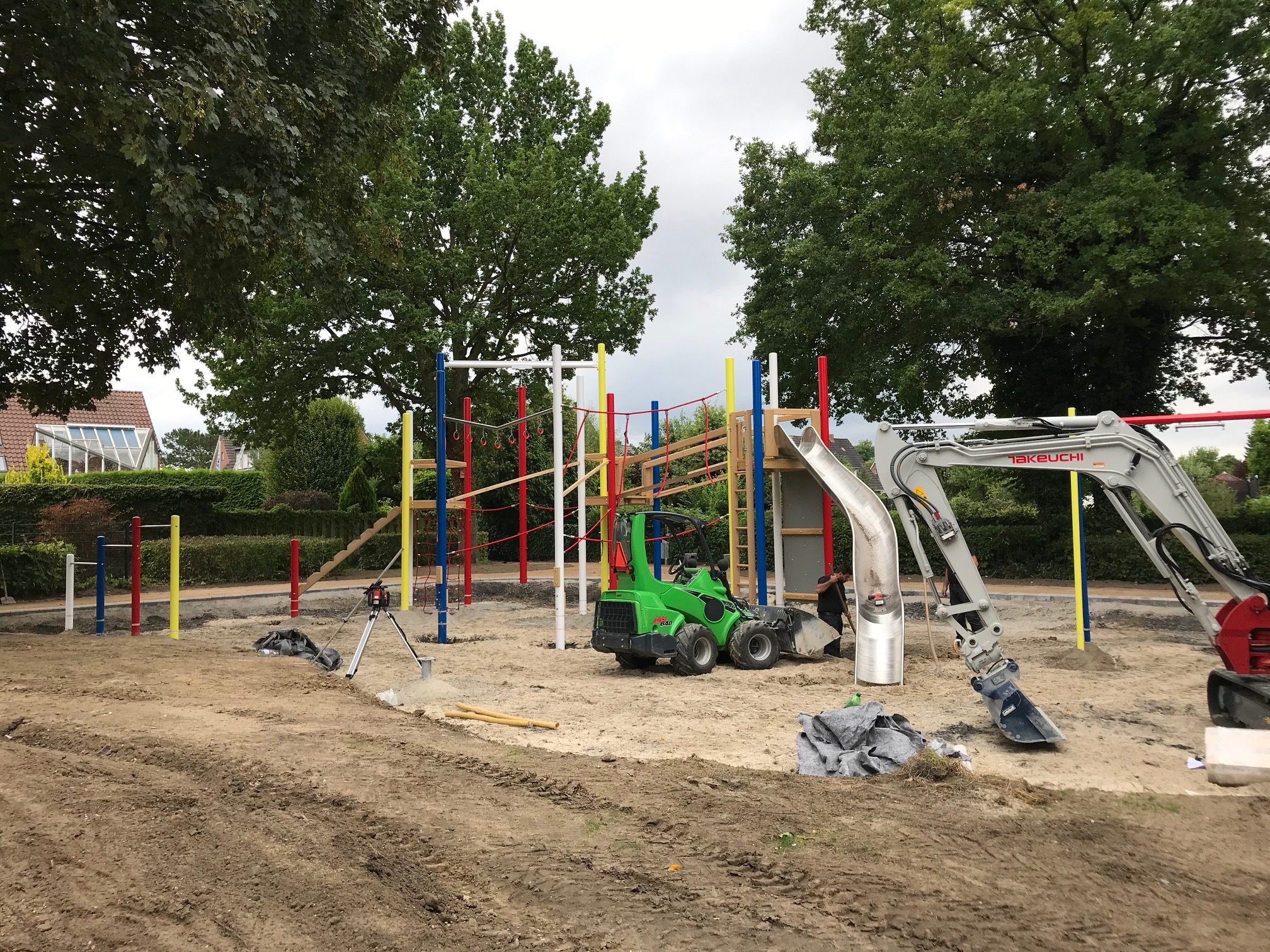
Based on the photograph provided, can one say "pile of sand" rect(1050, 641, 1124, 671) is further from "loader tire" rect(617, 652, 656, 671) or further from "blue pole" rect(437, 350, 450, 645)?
"blue pole" rect(437, 350, 450, 645)

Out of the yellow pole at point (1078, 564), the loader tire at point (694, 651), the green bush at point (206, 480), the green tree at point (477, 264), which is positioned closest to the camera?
the loader tire at point (694, 651)

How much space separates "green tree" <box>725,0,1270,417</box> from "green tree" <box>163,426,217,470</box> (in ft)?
209

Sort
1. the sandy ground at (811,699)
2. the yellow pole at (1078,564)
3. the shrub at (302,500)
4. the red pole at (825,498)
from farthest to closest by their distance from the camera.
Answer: the shrub at (302,500) < the red pole at (825,498) < the yellow pole at (1078,564) < the sandy ground at (811,699)

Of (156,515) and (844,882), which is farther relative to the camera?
(156,515)

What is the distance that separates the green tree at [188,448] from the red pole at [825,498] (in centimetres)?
7050

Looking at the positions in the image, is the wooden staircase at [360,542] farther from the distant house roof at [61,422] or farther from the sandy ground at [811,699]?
the distant house roof at [61,422]

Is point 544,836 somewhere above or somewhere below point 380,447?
below

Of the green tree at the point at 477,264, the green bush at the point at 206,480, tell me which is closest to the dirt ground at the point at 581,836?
the green tree at the point at 477,264

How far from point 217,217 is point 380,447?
20.4 metres

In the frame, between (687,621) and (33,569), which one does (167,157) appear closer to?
(687,621)

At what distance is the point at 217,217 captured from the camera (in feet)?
33.9

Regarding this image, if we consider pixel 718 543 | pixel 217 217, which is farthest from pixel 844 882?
pixel 718 543

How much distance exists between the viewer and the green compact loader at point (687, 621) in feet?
33.3

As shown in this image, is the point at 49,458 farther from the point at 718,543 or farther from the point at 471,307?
the point at 718,543
